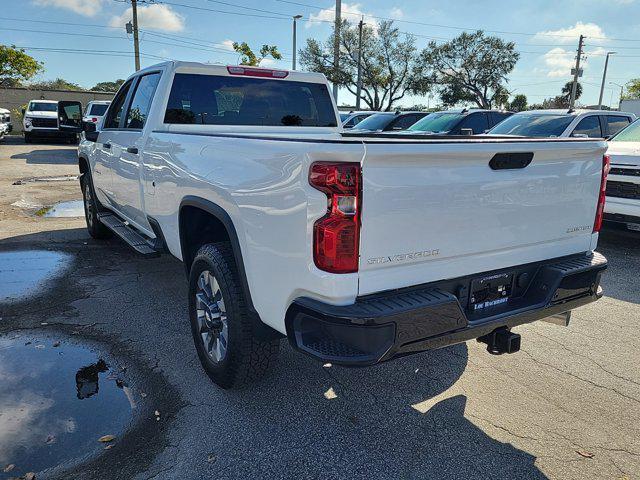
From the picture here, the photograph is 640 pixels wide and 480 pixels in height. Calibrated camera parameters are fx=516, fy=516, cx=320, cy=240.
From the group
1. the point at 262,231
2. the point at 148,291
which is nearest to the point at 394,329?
the point at 262,231

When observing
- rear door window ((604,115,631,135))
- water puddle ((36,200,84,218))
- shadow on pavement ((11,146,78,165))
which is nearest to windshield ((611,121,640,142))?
rear door window ((604,115,631,135))

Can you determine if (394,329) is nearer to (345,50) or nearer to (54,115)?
(54,115)

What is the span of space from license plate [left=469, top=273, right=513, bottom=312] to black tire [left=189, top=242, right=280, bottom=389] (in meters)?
1.23

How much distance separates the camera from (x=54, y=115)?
79.7 ft

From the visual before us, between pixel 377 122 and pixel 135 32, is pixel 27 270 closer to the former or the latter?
Result: pixel 377 122

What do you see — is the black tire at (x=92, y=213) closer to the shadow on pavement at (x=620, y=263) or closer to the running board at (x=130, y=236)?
the running board at (x=130, y=236)

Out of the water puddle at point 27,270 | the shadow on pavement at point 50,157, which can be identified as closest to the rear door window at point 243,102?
the water puddle at point 27,270

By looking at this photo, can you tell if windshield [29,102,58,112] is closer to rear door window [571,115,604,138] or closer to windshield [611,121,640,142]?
rear door window [571,115,604,138]

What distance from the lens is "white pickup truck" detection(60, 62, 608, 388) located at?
229cm

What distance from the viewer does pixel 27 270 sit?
18.7 ft

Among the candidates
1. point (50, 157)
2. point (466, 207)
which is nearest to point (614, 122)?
point (466, 207)

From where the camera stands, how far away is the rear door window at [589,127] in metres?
9.25

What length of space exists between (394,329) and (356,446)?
88 cm

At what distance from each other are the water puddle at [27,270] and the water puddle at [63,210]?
7.96 feet
